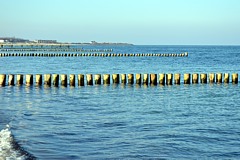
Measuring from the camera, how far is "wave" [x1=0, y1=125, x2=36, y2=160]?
14575 millimetres

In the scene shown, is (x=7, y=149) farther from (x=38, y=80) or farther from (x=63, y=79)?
(x=38, y=80)

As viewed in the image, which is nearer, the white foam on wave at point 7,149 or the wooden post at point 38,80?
the white foam on wave at point 7,149

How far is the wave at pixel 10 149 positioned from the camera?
1457 centimetres

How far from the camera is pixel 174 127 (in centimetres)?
2077

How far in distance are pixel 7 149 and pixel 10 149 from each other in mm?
98

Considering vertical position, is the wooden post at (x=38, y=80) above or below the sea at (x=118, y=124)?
above

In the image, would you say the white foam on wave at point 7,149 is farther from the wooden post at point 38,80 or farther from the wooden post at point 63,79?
the wooden post at point 38,80

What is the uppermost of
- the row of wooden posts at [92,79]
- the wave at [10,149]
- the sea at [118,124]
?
the row of wooden posts at [92,79]

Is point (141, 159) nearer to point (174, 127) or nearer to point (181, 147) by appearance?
point (181, 147)

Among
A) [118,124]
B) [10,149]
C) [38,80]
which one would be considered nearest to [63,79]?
[38,80]

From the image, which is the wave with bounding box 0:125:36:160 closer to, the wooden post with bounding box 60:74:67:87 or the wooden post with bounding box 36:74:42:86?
the wooden post with bounding box 60:74:67:87

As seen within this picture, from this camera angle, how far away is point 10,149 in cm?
1552

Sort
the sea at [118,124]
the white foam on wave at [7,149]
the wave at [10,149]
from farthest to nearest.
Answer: the sea at [118,124], the wave at [10,149], the white foam on wave at [7,149]

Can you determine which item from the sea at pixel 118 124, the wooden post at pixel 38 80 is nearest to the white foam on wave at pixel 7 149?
the sea at pixel 118 124
